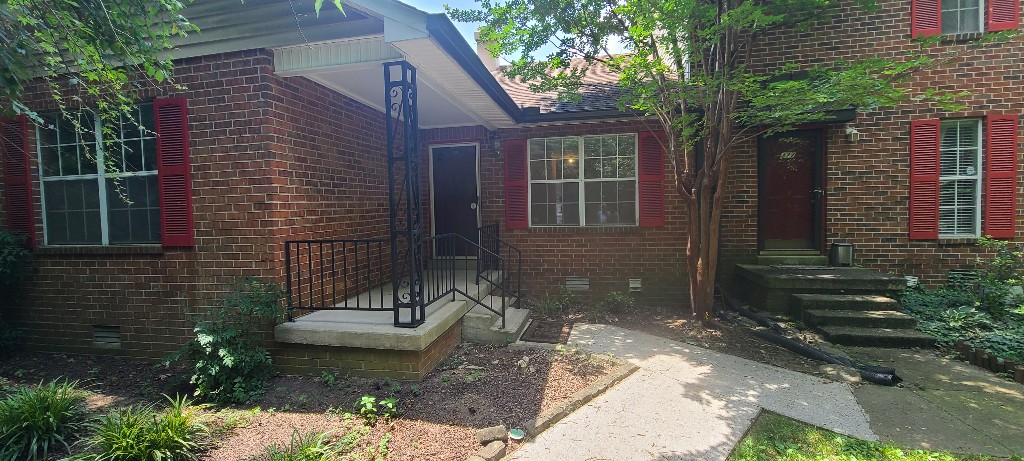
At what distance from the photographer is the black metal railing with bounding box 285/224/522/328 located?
13.1 ft

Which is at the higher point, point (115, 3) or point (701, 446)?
point (115, 3)

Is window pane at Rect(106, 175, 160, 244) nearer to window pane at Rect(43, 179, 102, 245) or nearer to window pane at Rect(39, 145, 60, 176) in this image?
window pane at Rect(43, 179, 102, 245)

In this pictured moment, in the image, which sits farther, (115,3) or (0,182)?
(0,182)

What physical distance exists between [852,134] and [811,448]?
202 inches

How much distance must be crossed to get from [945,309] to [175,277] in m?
9.05

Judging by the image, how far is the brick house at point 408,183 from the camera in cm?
393

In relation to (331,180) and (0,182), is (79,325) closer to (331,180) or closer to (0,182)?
(0,182)

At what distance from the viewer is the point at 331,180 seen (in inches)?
190

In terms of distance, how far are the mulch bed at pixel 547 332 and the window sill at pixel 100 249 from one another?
13.7 feet

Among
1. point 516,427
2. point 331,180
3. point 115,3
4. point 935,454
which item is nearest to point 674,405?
point 516,427

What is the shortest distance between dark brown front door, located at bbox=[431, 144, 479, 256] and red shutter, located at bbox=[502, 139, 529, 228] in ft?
2.03

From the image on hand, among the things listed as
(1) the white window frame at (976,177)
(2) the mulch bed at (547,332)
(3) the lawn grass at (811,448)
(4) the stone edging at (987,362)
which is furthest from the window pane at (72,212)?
(1) the white window frame at (976,177)

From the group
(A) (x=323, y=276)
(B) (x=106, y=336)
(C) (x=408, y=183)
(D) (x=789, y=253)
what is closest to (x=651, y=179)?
(D) (x=789, y=253)

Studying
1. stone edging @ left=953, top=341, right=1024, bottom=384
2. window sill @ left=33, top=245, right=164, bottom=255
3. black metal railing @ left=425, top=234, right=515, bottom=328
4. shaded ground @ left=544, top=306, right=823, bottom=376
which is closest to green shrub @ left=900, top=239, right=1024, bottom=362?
stone edging @ left=953, top=341, right=1024, bottom=384
